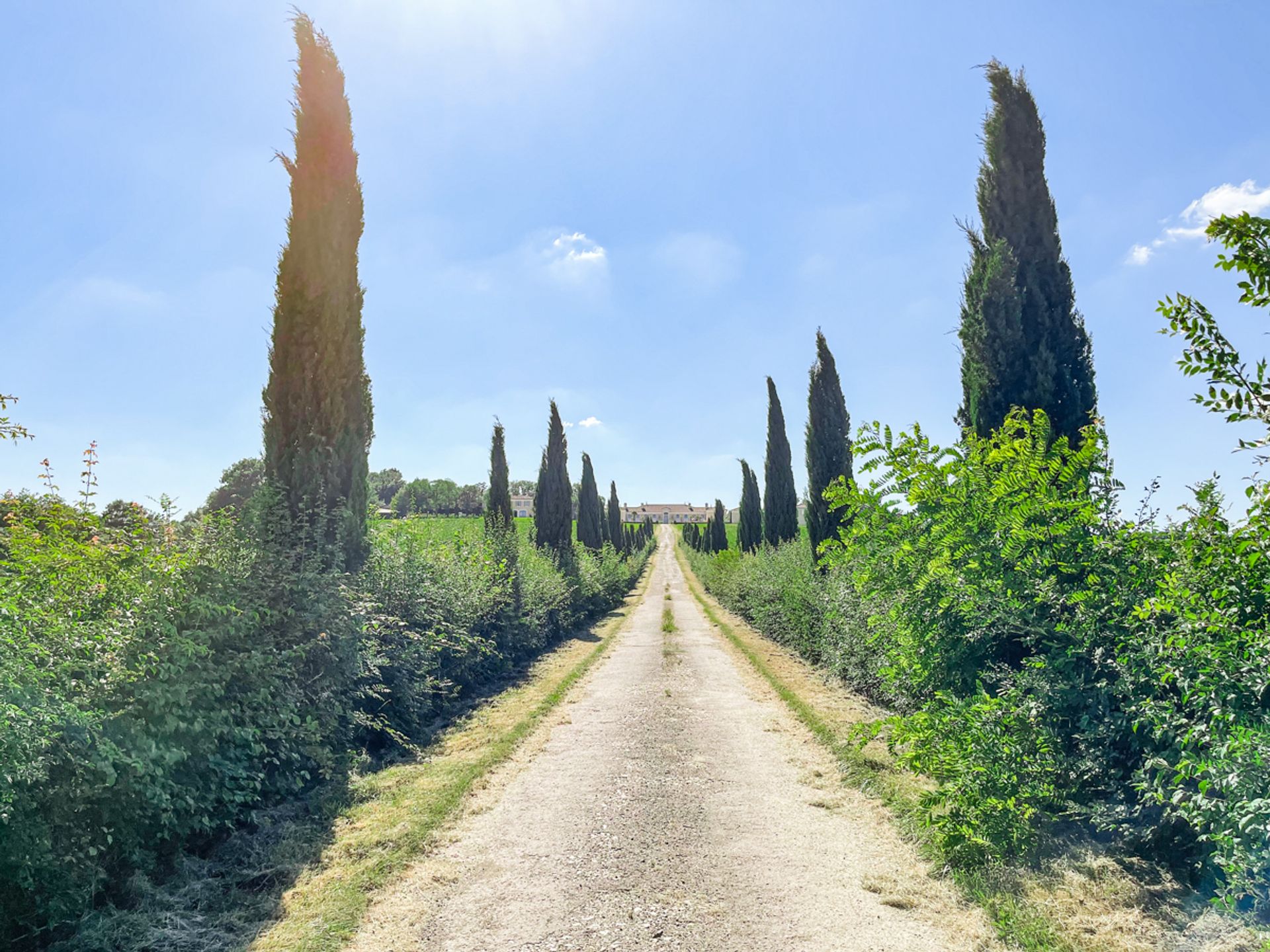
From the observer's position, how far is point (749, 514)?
29.8m

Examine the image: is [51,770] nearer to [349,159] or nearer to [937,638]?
[937,638]

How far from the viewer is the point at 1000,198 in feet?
27.4

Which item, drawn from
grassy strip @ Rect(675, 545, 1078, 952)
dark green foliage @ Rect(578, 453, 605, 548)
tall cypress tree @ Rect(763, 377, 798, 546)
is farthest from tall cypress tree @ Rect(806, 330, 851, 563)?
dark green foliage @ Rect(578, 453, 605, 548)

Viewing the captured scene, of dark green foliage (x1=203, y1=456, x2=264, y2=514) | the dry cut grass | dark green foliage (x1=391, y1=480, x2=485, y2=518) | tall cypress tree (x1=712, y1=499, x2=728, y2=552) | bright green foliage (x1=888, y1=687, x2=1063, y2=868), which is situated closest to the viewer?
the dry cut grass

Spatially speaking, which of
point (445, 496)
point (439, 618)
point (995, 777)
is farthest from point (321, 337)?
point (445, 496)

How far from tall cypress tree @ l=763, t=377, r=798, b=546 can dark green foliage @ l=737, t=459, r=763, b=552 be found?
536 centimetres

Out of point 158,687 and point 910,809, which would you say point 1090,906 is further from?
point 158,687

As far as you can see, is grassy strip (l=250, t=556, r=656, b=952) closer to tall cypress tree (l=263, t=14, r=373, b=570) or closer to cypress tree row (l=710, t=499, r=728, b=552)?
tall cypress tree (l=263, t=14, r=373, b=570)

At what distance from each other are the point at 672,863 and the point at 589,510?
25078 mm

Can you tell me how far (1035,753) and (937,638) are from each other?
0.98 m

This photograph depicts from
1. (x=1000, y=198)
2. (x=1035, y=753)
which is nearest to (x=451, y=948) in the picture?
(x=1035, y=753)

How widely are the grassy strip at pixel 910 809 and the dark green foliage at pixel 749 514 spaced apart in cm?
1975

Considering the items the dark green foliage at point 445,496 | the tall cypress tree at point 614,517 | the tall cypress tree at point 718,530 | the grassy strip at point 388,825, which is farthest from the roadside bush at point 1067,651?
the dark green foliage at point 445,496

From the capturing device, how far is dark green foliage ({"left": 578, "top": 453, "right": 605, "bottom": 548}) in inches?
1111
